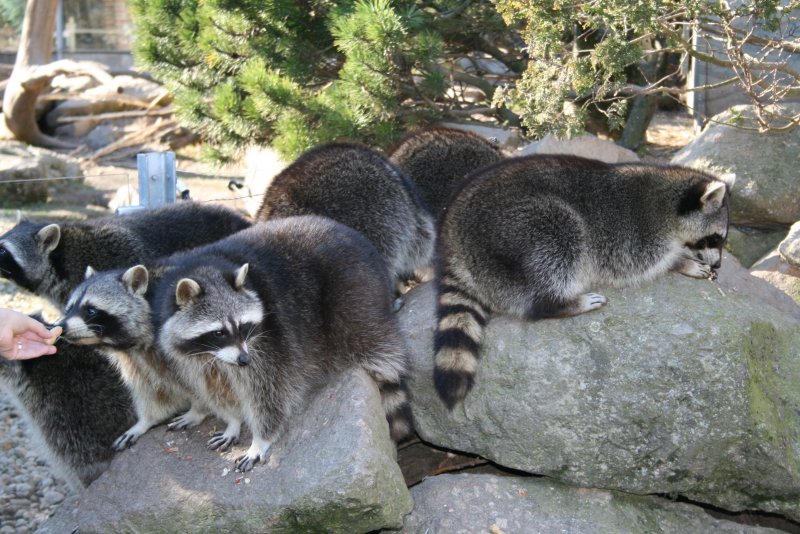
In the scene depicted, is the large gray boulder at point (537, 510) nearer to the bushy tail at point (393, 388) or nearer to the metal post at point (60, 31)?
the bushy tail at point (393, 388)

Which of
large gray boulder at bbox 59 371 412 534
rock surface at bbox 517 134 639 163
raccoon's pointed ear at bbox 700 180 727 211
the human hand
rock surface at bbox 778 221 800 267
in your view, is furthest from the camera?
rock surface at bbox 517 134 639 163

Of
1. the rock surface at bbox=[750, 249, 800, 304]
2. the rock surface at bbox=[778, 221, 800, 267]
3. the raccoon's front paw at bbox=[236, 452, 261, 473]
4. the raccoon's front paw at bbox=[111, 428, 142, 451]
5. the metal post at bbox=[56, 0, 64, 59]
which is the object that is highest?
the rock surface at bbox=[778, 221, 800, 267]

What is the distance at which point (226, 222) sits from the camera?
14.3ft

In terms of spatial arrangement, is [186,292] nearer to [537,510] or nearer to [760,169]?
[537,510]

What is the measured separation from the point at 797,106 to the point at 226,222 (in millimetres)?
A: 4042

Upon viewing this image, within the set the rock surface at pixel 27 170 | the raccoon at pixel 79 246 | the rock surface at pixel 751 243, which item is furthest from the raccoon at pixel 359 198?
the rock surface at pixel 27 170

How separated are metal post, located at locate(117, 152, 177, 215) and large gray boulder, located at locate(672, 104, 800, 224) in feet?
10.2

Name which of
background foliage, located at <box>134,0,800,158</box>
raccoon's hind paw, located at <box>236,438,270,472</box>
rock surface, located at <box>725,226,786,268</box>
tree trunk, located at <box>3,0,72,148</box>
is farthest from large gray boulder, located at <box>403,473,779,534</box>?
tree trunk, located at <box>3,0,72,148</box>

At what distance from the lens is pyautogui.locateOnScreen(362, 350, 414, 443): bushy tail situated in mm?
3434

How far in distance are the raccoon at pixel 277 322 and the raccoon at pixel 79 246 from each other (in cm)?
73

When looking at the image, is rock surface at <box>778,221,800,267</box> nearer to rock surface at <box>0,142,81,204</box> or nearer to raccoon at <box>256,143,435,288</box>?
raccoon at <box>256,143,435,288</box>

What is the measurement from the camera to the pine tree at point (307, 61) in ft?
17.1

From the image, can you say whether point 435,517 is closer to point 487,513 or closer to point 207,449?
point 487,513

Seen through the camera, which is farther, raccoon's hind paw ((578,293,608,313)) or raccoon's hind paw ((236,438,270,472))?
raccoon's hind paw ((578,293,608,313))
